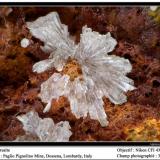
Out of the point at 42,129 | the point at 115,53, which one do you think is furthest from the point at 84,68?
the point at 42,129

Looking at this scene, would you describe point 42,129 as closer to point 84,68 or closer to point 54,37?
point 84,68

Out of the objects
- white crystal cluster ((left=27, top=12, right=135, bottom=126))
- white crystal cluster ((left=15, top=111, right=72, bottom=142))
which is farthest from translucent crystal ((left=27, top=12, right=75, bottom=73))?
white crystal cluster ((left=15, top=111, right=72, bottom=142))

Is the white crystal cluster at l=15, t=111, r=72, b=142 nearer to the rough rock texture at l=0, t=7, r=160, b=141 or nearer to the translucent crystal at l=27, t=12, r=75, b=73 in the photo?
the rough rock texture at l=0, t=7, r=160, b=141

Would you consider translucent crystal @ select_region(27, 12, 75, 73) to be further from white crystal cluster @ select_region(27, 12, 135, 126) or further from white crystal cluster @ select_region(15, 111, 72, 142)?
white crystal cluster @ select_region(15, 111, 72, 142)

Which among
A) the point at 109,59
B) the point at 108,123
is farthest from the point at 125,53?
the point at 108,123

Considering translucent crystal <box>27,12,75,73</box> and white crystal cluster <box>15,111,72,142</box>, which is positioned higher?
translucent crystal <box>27,12,75,73</box>

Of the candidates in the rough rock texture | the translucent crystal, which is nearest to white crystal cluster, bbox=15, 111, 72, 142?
the rough rock texture
